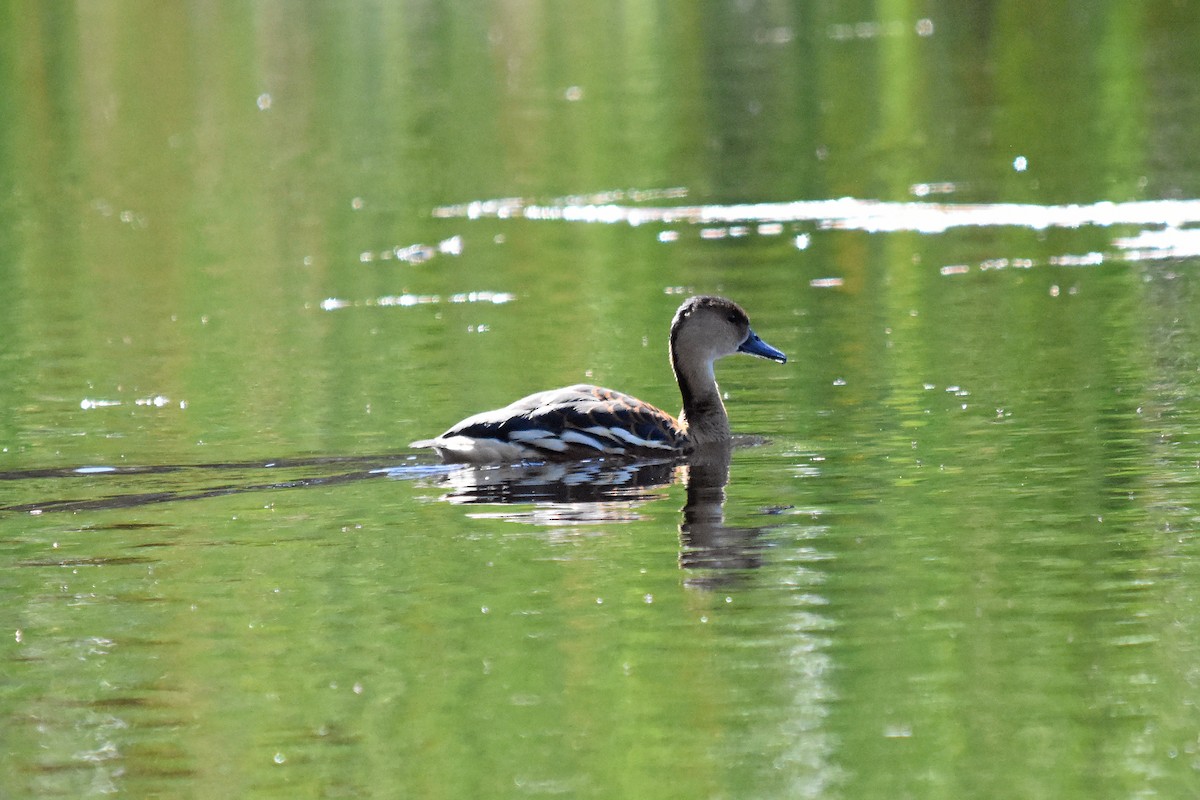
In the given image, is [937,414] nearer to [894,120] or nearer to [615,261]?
[615,261]

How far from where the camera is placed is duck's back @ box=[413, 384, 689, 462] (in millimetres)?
11484

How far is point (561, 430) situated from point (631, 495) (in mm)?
779

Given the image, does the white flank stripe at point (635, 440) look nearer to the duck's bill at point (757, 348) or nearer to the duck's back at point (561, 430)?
the duck's back at point (561, 430)

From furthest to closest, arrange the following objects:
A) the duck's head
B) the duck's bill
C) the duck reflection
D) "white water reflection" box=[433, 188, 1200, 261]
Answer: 1. "white water reflection" box=[433, 188, 1200, 261]
2. the duck's bill
3. the duck's head
4. the duck reflection

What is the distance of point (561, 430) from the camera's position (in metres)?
11.6

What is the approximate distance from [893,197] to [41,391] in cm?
1052

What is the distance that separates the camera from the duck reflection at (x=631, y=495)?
938 centimetres

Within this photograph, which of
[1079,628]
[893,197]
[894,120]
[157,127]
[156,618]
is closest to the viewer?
[1079,628]

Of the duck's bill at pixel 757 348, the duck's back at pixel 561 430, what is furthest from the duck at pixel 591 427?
the duck's bill at pixel 757 348

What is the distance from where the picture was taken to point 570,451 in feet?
38.5

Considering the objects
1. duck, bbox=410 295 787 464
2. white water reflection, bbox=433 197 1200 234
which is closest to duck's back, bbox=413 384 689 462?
duck, bbox=410 295 787 464

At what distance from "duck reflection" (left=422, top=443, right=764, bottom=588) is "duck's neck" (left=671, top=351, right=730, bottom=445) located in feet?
0.42

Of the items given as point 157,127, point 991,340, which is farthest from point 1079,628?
point 157,127

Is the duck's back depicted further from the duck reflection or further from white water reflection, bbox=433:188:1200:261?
white water reflection, bbox=433:188:1200:261
